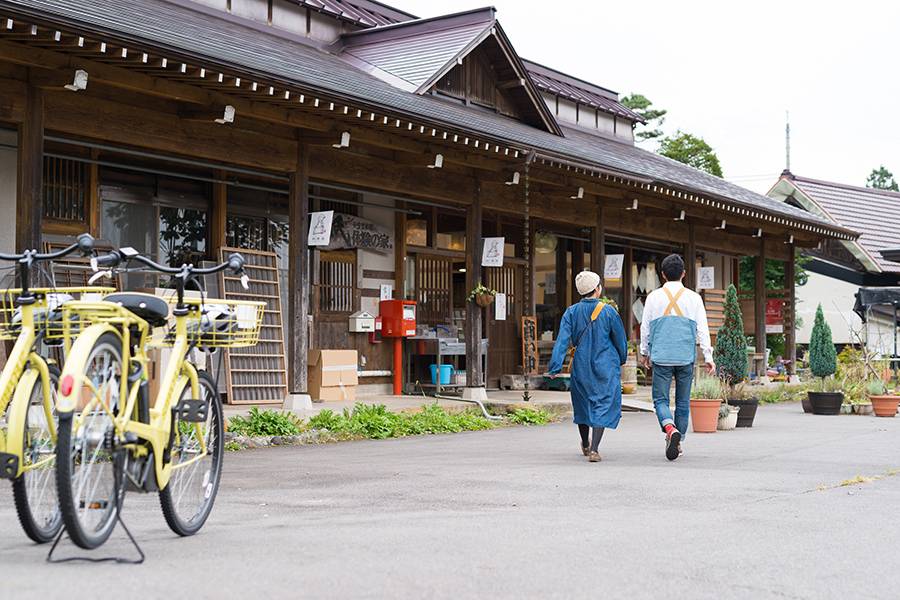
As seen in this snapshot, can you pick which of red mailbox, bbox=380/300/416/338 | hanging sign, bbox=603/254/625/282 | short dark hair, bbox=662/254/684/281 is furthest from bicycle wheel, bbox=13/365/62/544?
hanging sign, bbox=603/254/625/282

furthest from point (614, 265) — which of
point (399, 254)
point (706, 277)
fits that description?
point (399, 254)

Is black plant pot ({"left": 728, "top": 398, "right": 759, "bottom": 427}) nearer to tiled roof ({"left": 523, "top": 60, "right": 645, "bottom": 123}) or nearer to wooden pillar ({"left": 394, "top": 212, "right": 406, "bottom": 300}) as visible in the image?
wooden pillar ({"left": 394, "top": 212, "right": 406, "bottom": 300})

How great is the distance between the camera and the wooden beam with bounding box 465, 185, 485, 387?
563 inches

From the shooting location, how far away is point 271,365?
1284cm

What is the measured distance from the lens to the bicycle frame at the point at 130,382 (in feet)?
13.4

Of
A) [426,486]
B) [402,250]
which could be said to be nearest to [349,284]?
[402,250]

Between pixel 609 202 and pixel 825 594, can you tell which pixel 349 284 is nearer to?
pixel 609 202

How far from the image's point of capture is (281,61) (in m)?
12.6

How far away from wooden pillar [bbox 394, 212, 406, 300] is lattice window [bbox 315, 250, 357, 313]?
85 centimetres

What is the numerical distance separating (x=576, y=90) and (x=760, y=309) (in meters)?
6.10

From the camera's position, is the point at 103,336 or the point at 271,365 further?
the point at 271,365

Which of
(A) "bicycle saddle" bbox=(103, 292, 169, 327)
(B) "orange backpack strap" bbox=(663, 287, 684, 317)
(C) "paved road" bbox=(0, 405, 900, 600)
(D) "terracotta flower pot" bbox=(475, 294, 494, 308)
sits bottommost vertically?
(C) "paved road" bbox=(0, 405, 900, 600)

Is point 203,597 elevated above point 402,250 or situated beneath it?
situated beneath

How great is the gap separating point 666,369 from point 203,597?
5993mm
